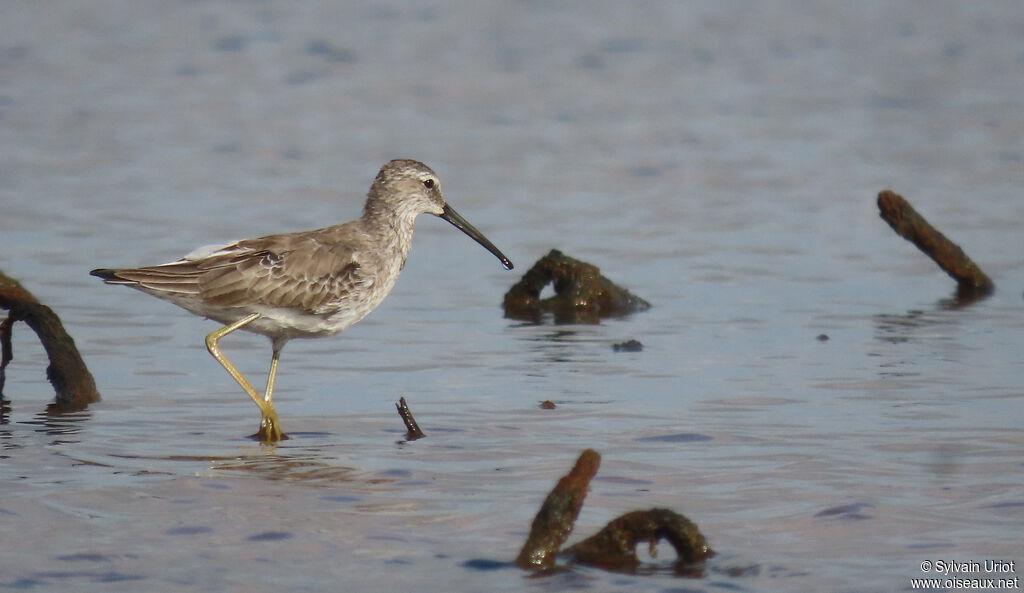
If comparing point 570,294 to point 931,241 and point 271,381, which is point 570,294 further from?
point 271,381

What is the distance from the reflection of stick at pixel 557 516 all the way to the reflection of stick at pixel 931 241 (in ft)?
25.5

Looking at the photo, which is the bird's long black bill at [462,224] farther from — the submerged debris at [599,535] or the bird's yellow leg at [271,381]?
the submerged debris at [599,535]

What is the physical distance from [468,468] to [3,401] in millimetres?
3580

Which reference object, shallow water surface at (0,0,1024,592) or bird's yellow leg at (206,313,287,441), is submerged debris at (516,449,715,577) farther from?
bird's yellow leg at (206,313,287,441)

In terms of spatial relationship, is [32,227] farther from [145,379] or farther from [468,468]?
[468,468]

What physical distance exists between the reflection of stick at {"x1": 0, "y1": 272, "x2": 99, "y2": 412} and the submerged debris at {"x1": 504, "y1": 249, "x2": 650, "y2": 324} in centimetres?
459

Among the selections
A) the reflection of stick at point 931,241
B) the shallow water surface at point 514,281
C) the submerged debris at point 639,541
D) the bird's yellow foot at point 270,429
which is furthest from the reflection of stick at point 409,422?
the reflection of stick at point 931,241

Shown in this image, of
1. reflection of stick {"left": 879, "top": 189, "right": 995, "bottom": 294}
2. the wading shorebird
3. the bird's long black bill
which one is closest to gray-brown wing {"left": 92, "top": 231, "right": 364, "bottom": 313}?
the wading shorebird

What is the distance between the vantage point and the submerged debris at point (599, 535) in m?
6.79

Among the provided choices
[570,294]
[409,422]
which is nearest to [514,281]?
[570,294]

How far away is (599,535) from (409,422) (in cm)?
288

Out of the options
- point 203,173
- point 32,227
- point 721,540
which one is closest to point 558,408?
point 721,540

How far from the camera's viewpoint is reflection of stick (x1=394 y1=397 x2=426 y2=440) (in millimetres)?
9766

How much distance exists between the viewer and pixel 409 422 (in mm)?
9852
